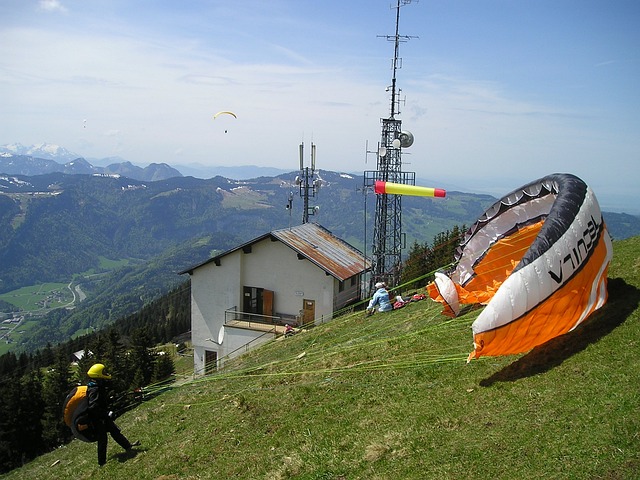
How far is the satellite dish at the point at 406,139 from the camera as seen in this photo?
35.8m

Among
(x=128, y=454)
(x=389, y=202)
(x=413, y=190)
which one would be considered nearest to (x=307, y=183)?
(x=389, y=202)

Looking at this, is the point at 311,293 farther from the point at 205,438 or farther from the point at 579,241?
the point at 579,241

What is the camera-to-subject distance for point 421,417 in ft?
34.7

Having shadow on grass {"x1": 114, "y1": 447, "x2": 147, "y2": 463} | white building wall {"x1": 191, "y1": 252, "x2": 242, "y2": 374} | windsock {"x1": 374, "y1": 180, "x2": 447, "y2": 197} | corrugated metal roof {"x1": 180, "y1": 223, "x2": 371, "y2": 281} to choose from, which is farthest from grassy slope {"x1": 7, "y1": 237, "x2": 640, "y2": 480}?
white building wall {"x1": 191, "y1": 252, "x2": 242, "y2": 374}

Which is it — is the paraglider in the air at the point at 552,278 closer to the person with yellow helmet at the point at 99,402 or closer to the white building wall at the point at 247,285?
the person with yellow helmet at the point at 99,402

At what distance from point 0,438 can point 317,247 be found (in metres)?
30.0

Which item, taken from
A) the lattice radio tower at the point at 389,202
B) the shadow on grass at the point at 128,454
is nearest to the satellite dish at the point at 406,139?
the lattice radio tower at the point at 389,202

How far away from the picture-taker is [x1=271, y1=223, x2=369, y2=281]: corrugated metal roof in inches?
1256

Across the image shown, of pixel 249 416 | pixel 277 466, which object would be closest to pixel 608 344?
pixel 277 466

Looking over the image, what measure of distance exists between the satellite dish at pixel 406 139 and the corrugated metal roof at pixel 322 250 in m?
8.24

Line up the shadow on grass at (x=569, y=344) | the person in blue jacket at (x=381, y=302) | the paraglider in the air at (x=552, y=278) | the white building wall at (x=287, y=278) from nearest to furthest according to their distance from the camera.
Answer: the paraglider in the air at (x=552, y=278)
the shadow on grass at (x=569, y=344)
the person in blue jacket at (x=381, y=302)
the white building wall at (x=287, y=278)

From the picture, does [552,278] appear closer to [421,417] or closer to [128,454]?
[421,417]

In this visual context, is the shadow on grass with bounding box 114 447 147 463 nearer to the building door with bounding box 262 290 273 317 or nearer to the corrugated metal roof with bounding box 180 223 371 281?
the corrugated metal roof with bounding box 180 223 371 281

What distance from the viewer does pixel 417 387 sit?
12.2 metres
